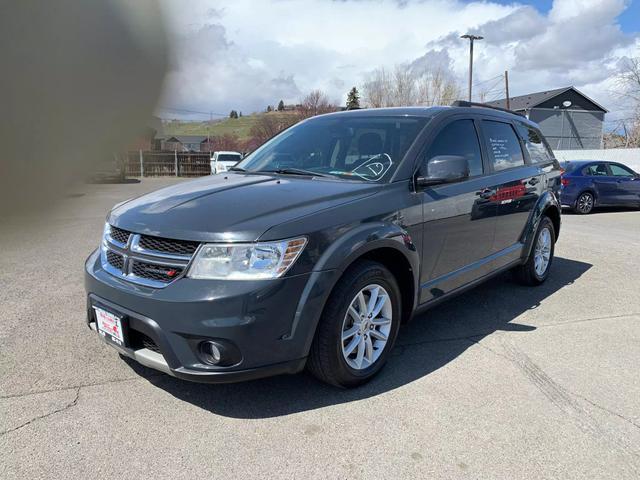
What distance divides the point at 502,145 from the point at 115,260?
358 centimetres

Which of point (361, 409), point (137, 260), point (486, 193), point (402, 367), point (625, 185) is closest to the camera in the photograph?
point (137, 260)

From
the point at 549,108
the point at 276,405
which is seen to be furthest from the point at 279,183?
the point at 549,108

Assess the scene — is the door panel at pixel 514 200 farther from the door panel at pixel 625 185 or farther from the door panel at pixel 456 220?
the door panel at pixel 625 185

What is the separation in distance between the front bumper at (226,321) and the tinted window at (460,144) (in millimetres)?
1559

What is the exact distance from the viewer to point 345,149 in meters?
3.76

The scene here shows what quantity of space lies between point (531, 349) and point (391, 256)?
1468 mm

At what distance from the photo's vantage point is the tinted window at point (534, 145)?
204 inches

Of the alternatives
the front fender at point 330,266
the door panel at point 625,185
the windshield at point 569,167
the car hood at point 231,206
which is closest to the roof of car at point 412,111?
the car hood at point 231,206

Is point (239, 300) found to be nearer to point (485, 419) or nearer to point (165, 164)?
point (485, 419)

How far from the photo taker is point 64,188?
54.9 feet

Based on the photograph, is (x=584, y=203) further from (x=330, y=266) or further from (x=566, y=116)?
(x=566, y=116)

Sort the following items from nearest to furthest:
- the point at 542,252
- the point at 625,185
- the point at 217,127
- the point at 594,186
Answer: the point at 542,252 < the point at 594,186 < the point at 625,185 < the point at 217,127

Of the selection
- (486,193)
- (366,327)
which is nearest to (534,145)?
(486,193)

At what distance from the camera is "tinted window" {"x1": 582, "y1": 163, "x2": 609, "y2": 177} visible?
13.0 m
